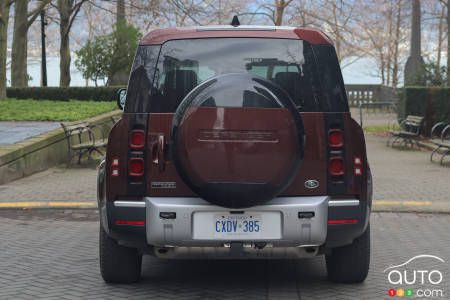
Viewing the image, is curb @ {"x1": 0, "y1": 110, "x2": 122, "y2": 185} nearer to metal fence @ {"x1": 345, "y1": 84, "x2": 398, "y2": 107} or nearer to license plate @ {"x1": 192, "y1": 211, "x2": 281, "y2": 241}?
license plate @ {"x1": 192, "y1": 211, "x2": 281, "y2": 241}

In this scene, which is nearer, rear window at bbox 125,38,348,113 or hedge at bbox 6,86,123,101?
rear window at bbox 125,38,348,113

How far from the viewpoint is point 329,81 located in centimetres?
529

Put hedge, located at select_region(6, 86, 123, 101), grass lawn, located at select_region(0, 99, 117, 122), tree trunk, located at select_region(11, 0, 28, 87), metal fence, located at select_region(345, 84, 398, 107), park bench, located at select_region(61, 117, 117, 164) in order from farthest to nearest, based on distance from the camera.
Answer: metal fence, located at select_region(345, 84, 398, 107) → tree trunk, located at select_region(11, 0, 28, 87) → hedge, located at select_region(6, 86, 123, 101) → grass lawn, located at select_region(0, 99, 117, 122) → park bench, located at select_region(61, 117, 117, 164)

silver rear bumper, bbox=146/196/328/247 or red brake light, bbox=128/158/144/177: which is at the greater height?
red brake light, bbox=128/158/144/177

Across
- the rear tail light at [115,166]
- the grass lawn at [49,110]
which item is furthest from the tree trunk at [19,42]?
the rear tail light at [115,166]

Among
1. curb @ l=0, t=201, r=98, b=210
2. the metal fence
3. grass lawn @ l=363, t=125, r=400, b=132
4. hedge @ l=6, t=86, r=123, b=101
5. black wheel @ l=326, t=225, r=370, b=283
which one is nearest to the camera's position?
black wheel @ l=326, t=225, r=370, b=283

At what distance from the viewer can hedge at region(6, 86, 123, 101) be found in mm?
25422

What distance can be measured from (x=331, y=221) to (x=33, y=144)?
9242 mm

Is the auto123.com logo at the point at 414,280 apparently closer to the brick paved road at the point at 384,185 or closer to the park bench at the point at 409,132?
the brick paved road at the point at 384,185

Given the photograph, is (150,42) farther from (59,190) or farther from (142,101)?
(59,190)

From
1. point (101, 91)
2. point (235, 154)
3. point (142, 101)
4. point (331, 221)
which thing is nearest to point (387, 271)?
point (331, 221)

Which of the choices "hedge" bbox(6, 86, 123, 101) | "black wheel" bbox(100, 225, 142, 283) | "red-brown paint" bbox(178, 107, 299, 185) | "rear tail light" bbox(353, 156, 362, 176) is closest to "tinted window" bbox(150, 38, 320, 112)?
"red-brown paint" bbox(178, 107, 299, 185)

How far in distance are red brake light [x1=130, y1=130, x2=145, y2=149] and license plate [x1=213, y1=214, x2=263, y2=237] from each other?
737mm

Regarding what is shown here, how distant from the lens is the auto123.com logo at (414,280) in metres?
5.58
